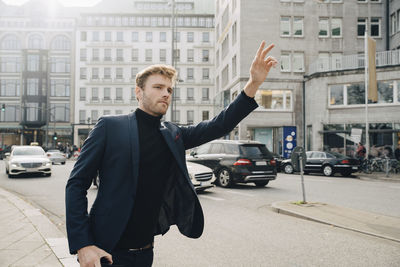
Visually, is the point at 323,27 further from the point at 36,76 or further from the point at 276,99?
the point at 36,76

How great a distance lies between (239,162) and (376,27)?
92.3 feet

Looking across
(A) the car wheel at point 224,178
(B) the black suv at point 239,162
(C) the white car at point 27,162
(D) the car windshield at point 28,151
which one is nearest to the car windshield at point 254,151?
(B) the black suv at point 239,162

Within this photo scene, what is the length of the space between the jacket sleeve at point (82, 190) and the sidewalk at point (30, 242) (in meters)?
2.65

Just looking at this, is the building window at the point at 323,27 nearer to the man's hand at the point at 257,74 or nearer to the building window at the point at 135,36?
the man's hand at the point at 257,74

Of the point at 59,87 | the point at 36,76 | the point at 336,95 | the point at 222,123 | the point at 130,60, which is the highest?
the point at 130,60

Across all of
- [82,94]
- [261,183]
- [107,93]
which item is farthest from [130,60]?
[261,183]

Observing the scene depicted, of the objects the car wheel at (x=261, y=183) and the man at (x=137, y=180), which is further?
the car wheel at (x=261, y=183)

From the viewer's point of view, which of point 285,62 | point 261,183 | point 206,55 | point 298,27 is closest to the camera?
point 261,183

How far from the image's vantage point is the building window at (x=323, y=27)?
35031mm

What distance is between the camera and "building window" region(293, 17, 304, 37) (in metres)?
34.7

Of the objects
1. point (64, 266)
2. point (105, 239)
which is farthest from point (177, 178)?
point (64, 266)

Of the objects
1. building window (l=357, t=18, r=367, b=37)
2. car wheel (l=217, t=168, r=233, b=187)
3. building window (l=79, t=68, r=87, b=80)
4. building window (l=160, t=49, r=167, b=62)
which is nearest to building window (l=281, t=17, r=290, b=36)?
building window (l=357, t=18, r=367, b=37)

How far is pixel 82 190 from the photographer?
7.19 ft

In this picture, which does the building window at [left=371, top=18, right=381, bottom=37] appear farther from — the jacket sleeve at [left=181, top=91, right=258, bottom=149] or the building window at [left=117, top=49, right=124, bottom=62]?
the building window at [left=117, top=49, right=124, bottom=62]
